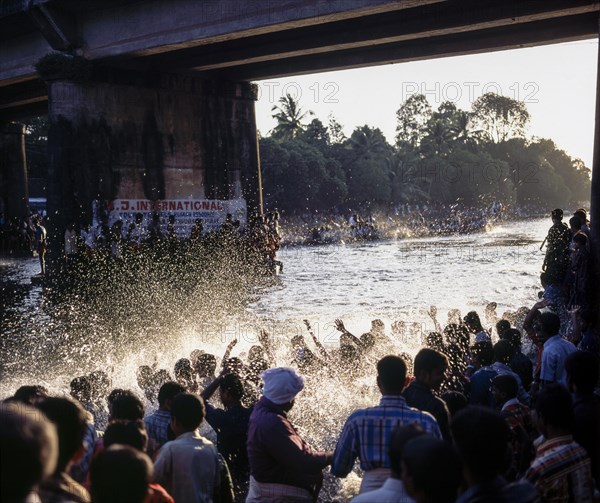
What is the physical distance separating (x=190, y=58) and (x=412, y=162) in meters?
55.5

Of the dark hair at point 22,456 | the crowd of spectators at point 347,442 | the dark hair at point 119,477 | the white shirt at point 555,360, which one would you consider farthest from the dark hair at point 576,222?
the dark hair at point 22,456

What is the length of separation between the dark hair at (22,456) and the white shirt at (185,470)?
121 cm

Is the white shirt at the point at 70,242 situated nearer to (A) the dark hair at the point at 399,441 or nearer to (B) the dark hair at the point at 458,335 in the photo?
(B) the dark hair at the point at 458,335

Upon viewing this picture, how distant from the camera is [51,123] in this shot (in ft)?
54.7

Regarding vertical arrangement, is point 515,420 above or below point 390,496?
below

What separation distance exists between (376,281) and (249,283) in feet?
15.5

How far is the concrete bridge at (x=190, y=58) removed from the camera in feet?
44.4

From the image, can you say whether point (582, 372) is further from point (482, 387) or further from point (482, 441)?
point (482, 441)

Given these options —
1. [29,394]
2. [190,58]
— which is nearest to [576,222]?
[29,394]

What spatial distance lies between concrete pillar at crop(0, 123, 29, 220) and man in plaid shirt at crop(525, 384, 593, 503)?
3697 centimetres

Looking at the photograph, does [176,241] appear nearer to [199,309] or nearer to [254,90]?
[199,309]

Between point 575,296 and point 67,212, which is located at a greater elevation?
point 67,212

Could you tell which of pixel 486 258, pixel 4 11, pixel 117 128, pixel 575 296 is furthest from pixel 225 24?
pixel 486 258

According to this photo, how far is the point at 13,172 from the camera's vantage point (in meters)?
36.8
